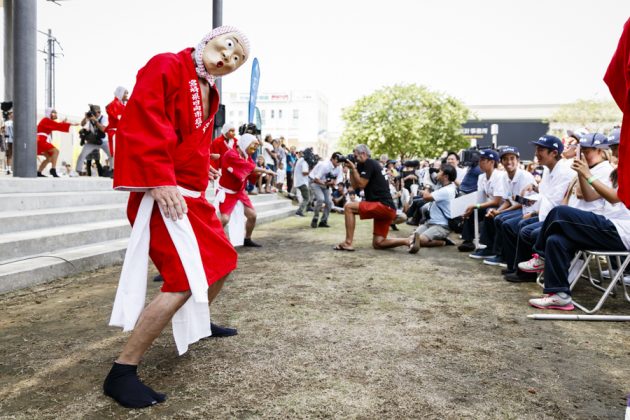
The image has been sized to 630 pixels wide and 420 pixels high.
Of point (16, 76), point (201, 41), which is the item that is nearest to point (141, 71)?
point (201, 41)

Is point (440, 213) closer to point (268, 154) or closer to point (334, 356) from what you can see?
point (334, 356)

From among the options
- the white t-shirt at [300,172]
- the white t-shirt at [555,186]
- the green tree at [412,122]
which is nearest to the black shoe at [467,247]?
the white t-shirt at [555,186]

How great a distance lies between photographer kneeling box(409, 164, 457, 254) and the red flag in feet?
20.8

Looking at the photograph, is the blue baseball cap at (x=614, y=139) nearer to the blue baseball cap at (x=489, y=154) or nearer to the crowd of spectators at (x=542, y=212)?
the crowd of spectators at (x=542, y=212)

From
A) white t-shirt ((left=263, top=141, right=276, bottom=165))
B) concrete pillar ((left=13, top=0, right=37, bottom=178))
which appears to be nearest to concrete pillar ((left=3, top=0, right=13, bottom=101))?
concrete pillar ((left=13, top=0, right=37, bottom=178))

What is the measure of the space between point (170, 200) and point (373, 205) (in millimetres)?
5696

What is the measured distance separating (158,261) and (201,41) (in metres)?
1.25

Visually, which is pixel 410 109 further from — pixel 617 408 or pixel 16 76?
pixel 617 408

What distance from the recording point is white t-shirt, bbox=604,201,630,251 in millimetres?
4066

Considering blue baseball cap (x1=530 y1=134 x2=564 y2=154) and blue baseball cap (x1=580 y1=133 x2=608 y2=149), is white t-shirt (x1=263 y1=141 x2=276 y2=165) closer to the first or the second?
blue baseball cap (x1=530 y1=134 x2=564 y2=154)

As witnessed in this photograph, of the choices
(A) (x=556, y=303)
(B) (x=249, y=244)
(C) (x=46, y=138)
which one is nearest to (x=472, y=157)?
(B) (x=249, y=244)

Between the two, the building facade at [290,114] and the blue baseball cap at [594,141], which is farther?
the building facade at [290,114]

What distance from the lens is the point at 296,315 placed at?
394cm

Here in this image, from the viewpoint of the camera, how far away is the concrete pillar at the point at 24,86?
750cm
